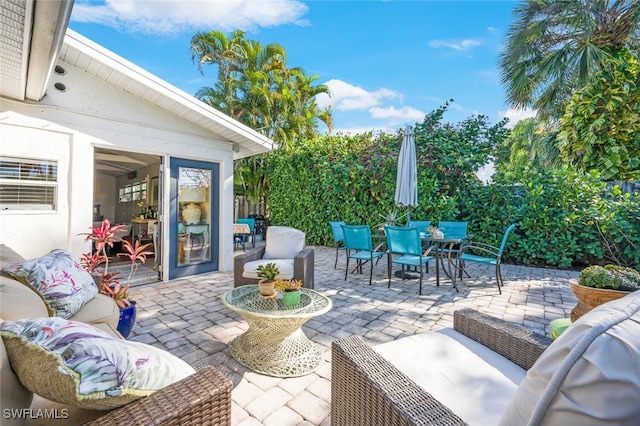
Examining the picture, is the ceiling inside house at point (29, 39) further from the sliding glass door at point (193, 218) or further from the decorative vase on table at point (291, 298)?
the decorative vase on table at point (291, 298)

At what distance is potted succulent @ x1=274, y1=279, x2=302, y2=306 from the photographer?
2.57 metres

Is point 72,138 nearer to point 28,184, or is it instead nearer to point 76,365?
point 28,184

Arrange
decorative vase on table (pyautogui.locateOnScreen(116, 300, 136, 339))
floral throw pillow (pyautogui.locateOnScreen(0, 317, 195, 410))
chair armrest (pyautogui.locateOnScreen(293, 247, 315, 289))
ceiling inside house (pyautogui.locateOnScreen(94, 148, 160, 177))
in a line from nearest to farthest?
floral throw pillow (pyautogui.locateOnScreen(0, 317, 195, 410))
decorative vase on table (pyautogui.locateOnScreen(116, 300, 136, 339))
chair armrest (pyautogui.locateOnScreen(293, 247, 315, 289))
ceiling inside house (pyautogui.locateOnScreen(94, 148, 160, 177))

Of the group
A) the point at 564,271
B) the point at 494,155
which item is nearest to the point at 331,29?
the point at 494,155

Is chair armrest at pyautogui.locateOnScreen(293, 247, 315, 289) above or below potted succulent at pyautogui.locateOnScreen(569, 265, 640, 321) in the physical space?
below

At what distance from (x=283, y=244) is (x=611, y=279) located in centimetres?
354

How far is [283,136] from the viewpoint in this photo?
11297 millimetres

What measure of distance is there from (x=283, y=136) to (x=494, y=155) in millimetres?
7180

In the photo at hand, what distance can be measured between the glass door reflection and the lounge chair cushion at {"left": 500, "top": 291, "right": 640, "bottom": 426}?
5.44 metres

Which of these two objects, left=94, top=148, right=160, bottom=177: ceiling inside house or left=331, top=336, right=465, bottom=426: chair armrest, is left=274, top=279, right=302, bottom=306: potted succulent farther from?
left=94, top=148, right=160, bottom=177: ceiling inside house

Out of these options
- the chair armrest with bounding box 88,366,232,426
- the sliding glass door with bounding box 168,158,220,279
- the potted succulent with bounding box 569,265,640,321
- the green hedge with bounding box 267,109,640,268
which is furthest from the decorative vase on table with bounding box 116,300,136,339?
the green hedge with bounding box 267,109,640,268

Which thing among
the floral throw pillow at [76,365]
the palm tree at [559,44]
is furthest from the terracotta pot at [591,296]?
the palm tree at [559,44]

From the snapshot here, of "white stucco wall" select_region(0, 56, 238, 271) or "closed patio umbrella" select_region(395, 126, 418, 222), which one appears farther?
"closed patio umbrella" select_region(395, 126, 418, 222)

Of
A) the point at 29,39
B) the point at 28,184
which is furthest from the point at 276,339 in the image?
the point at 28,184
